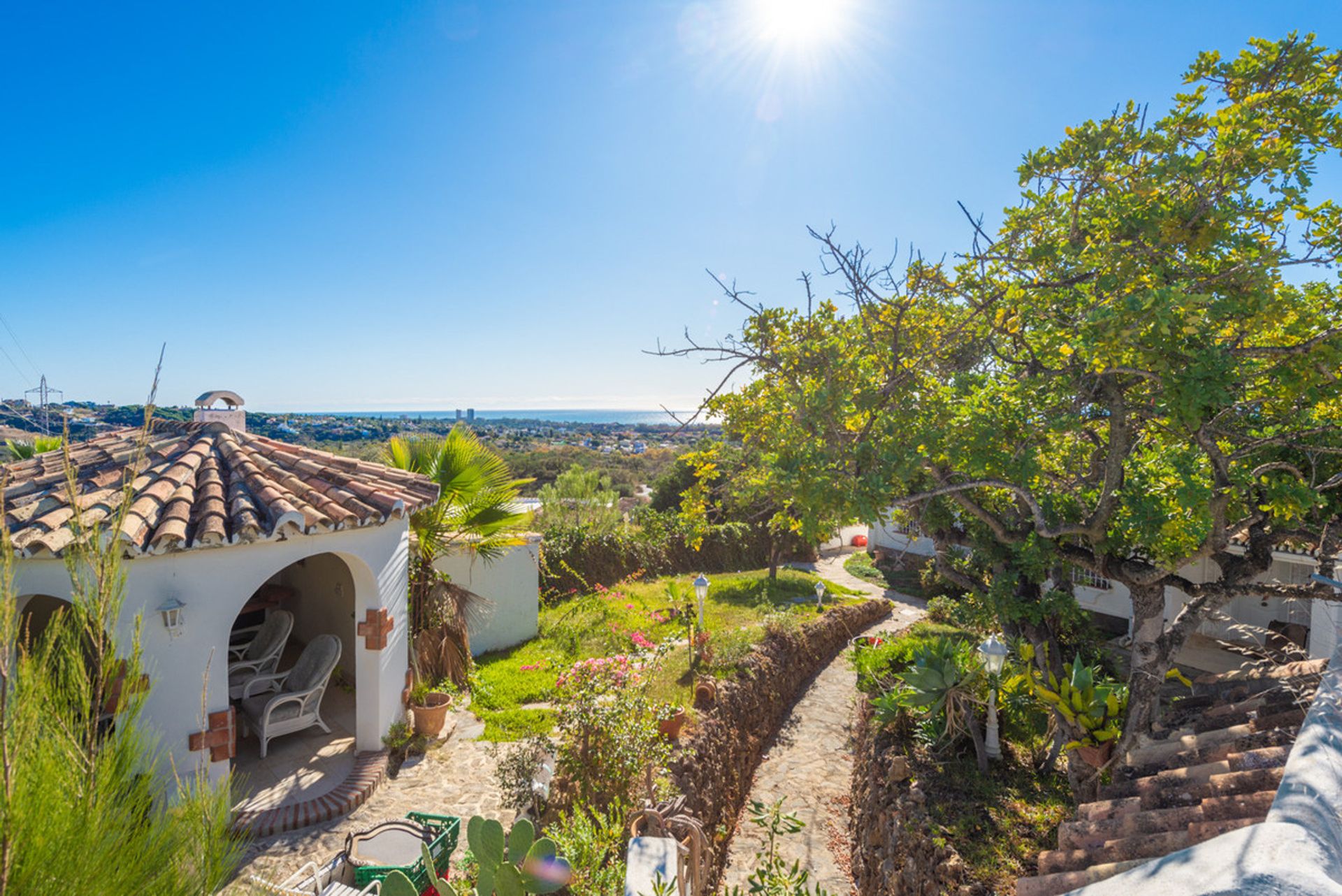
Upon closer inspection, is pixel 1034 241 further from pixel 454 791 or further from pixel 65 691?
pixel 454 791

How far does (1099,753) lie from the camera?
638 cm

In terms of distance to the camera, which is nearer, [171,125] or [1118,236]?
[1118,236]

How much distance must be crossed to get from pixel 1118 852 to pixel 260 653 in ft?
37.4

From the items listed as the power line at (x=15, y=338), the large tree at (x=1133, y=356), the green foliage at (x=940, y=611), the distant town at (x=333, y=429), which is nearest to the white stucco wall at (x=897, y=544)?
the green foliage at (x=940, y=611)

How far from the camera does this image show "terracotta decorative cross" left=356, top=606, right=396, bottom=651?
788 centimetres

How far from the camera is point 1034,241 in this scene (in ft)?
21.0

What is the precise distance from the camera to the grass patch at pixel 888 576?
2317cm

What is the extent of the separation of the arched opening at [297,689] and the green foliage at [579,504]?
9139 millimetres

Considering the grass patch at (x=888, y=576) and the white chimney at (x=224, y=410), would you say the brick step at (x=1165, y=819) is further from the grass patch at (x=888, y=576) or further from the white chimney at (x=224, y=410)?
the grass patch at (x=888, y=576)

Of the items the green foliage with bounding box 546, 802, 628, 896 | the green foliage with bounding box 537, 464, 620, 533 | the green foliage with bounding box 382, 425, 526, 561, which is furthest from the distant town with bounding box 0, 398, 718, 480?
the green foliage with bounding box 546, 802, 628, 896

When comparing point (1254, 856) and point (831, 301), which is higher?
point (831, 301)

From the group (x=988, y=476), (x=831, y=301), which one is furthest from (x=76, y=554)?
(x=831, y=301)

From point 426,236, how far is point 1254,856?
65.3 ft

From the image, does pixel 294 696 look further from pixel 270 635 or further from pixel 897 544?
pixel 897 544
